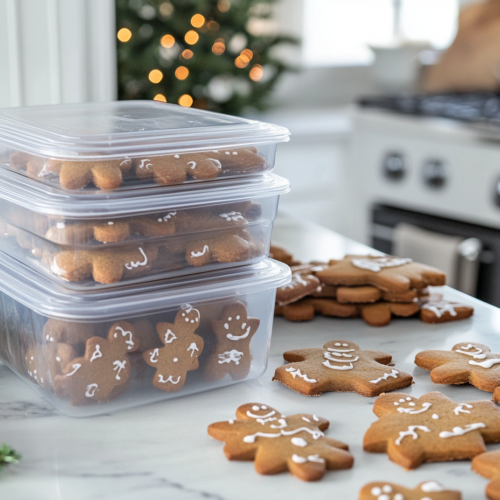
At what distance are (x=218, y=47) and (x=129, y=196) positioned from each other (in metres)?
1.91

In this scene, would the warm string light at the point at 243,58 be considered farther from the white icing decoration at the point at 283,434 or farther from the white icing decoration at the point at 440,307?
the white icing decoration at the point at 283,434

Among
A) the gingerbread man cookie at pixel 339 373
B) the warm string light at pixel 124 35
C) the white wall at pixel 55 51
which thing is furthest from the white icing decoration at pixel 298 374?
the warm string light at pixel 124 35

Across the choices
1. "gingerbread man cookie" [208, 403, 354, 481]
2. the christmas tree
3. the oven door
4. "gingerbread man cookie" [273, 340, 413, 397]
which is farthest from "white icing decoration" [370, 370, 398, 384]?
the christmas tree

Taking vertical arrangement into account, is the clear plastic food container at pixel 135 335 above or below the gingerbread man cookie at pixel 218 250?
below

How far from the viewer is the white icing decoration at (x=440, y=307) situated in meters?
0.98

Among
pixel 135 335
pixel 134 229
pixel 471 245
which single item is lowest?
pixel 471 245

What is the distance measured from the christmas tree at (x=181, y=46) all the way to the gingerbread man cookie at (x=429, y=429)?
1.91 metres

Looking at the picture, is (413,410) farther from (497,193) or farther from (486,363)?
(497,193)

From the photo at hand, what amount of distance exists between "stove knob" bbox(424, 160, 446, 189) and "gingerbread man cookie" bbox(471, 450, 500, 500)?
5.42 ft

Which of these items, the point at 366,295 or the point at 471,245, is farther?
the point at 471,245

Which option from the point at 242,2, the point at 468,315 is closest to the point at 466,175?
the point at 242,2

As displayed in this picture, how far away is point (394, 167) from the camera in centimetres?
236

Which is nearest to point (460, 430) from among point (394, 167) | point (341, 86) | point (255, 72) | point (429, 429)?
point (429, 429)

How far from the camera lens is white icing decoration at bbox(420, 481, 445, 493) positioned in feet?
1.80
